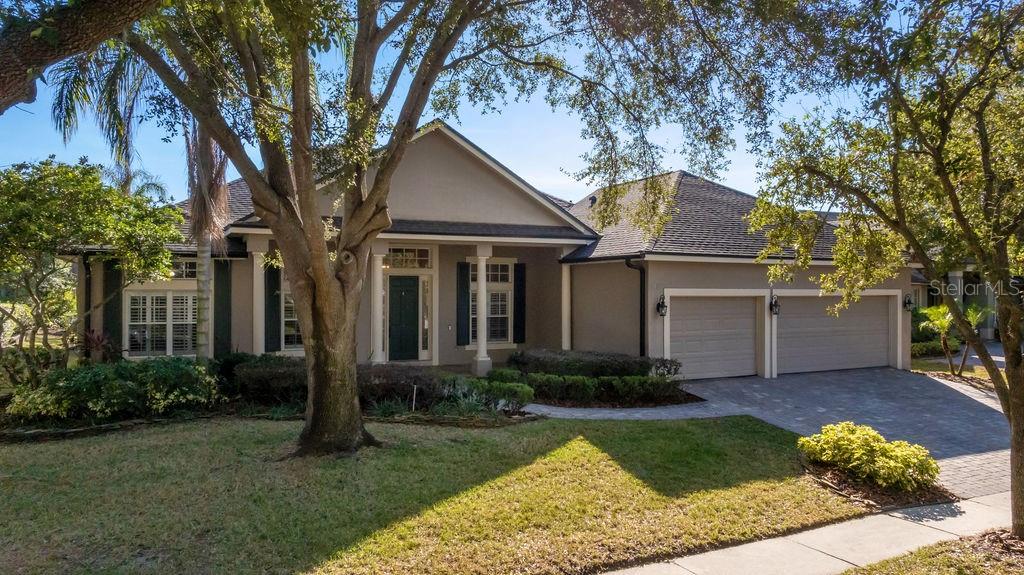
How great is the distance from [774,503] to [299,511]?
5.05 metres

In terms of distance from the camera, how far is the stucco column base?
1467 centimetres

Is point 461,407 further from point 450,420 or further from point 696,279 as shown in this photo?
point 696,279

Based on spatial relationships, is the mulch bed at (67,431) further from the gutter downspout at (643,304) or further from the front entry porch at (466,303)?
the gutter downspout at (643,304)

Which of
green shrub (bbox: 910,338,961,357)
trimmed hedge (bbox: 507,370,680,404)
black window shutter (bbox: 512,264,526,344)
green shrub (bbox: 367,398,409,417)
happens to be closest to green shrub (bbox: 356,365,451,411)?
green shrub (bbox: 367,398,409,417)

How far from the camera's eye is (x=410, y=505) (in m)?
6.29

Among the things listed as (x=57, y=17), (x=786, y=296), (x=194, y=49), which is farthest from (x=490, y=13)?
(x=786, y=296)

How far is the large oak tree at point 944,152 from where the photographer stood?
19.0ft

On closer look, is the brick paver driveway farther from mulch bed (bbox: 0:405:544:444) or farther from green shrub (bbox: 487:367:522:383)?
mulch bed (bbox: 0:405:544:444)

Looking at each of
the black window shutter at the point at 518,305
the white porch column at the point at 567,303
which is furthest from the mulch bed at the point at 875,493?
the black window shutter at the point at 518,305

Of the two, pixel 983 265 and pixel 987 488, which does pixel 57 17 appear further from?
pixel 987 488

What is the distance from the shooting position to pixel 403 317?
15703 mm

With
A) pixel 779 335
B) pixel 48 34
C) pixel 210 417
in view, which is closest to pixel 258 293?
pixel 210 417

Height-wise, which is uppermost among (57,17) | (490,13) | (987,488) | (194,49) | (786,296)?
(490,13)

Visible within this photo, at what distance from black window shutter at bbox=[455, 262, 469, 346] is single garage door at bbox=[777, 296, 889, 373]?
7.82m
